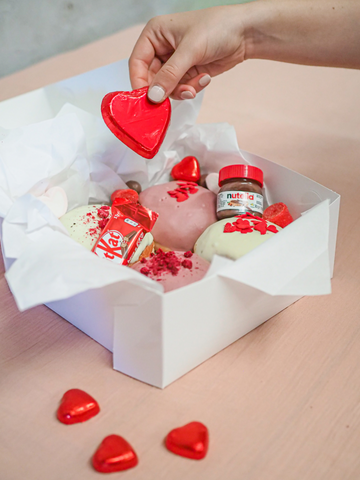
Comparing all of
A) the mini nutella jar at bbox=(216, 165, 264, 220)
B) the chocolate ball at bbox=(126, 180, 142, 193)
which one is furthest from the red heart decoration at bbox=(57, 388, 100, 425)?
the chocolate ball at bbox=(126, 180, 142, 193)

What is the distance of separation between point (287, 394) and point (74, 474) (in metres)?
0.28

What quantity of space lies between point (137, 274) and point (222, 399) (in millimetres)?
201

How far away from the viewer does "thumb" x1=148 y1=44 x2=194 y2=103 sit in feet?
2.89

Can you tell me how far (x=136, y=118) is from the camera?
2.89ft

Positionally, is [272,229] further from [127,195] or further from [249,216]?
[127,195]

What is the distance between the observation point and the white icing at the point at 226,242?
0.76 m

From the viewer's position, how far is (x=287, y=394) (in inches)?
25.3

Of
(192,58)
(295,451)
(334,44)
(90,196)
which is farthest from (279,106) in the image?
(295,451)

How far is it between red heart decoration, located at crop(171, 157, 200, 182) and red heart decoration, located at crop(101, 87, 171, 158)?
132mm

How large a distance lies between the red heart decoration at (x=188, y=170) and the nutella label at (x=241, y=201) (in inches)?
6.0

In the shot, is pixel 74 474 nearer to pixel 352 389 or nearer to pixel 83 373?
pixel 83 373

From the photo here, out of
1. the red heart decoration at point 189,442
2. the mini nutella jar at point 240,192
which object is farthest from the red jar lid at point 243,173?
the red heart decoration at point 189,442

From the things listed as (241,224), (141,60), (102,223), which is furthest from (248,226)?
(141,60)

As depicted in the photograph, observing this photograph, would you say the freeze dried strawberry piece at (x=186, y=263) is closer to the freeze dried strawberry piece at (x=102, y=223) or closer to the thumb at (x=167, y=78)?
the freeze dried strawberry piece at (x=102, y=223)
